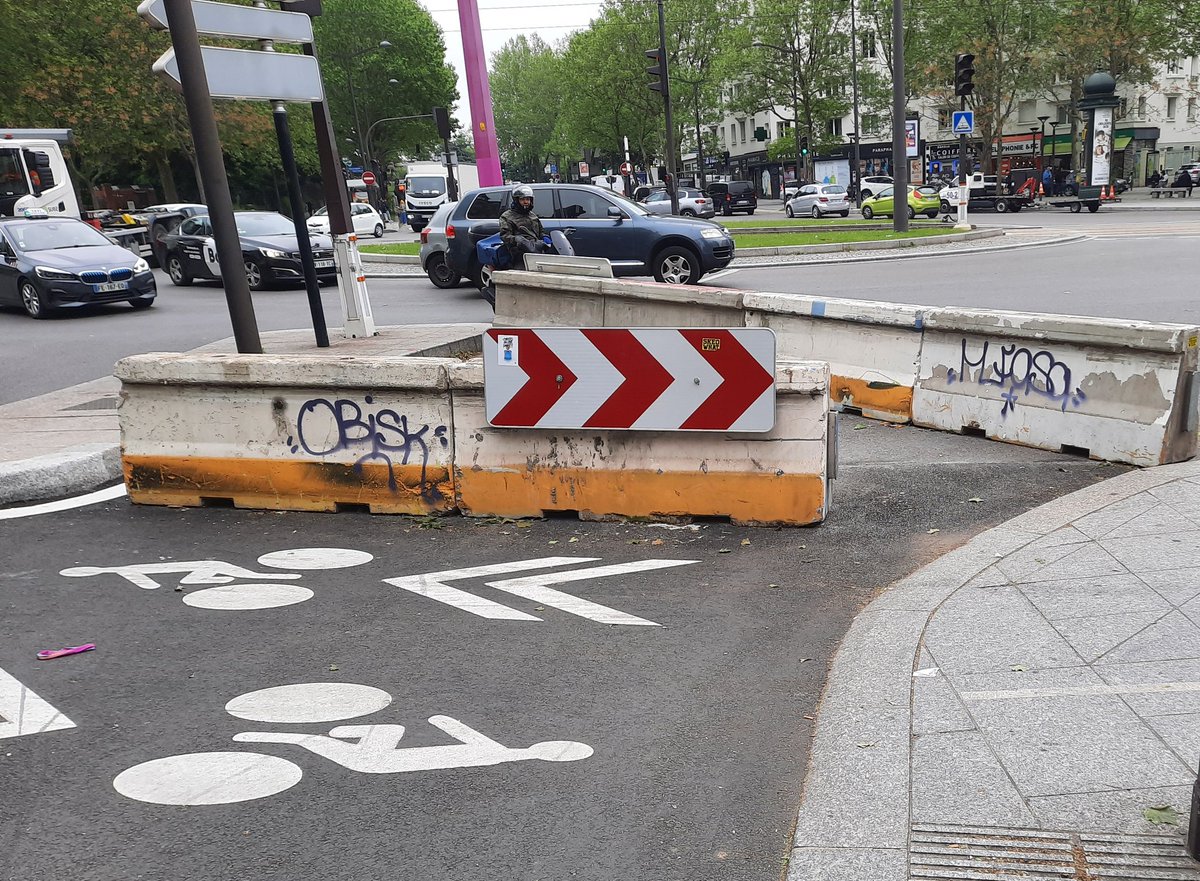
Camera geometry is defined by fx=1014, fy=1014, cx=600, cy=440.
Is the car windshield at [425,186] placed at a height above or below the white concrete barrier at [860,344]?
above

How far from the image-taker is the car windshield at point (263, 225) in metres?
18.8

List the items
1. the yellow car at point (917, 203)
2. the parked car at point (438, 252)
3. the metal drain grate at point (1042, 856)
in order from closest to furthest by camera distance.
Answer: the metal drain grate at point (1042, 856), the parked car at point (438, 252), the yellow car at point (917, 203)

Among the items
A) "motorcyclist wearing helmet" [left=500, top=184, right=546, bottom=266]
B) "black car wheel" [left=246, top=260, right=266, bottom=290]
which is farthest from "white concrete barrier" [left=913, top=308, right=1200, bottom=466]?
"black car wheel" [left=246, top=260, right=266, bottom=290]

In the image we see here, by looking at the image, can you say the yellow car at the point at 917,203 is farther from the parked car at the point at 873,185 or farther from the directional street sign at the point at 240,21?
the directional street sign at the point at 240,21

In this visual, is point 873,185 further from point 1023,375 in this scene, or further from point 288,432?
point 288,432

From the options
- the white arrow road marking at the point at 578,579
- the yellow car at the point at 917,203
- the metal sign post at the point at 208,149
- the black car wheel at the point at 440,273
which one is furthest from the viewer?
the yellow car at the point at 917,203

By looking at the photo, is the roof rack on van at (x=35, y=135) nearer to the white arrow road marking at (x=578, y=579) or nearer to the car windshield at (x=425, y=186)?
the white arrow road marking at (x=578, y=579)

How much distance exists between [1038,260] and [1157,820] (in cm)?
1761

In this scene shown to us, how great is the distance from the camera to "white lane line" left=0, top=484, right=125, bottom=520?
20.4 feet

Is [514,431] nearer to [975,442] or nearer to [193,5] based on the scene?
[975,442]

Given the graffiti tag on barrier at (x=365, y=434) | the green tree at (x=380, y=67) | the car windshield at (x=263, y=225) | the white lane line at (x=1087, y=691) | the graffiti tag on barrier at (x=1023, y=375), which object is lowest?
the white lane line at (x=1087, y=691)

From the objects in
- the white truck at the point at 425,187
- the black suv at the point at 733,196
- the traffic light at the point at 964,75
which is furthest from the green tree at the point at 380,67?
the traffic light at the point at 964,75

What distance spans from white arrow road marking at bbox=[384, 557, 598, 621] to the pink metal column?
1588 centimetres

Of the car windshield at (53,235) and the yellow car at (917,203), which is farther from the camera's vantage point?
the yellow car at (917,203)
